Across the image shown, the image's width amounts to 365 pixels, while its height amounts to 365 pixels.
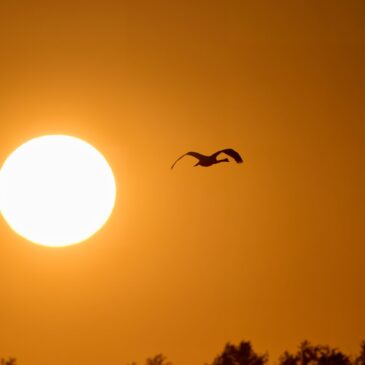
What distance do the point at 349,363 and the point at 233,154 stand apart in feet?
108

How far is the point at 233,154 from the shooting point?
65938 millimetres

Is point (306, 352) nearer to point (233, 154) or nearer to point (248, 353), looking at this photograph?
point (248, 353)

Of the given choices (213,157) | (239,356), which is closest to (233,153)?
(213,157)

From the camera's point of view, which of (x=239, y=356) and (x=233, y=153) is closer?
(x=233, y=153)

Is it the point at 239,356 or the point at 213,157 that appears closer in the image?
the point at 213,157

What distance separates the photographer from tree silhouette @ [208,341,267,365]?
98750 mm

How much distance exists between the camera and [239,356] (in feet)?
326

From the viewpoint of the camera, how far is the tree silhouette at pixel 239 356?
324ft

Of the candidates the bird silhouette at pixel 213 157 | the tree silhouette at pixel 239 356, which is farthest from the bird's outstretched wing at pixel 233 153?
the tree silhouette at pixel 239 356

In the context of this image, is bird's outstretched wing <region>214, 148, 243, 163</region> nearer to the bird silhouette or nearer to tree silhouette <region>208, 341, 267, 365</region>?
the bird silhouette

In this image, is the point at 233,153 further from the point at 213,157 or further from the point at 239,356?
the point at 239,356

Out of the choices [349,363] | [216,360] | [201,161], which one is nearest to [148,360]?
[216,360]

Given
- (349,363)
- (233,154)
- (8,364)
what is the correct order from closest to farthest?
(233,154) < (349,363) < (8,364)

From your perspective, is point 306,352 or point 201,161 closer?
point 201,161
